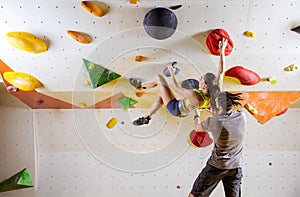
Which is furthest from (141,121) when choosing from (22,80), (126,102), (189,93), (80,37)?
(22,80)

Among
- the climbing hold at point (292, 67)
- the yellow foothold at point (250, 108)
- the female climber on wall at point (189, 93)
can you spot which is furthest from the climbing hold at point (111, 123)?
the climbing hold at point (292, 67)

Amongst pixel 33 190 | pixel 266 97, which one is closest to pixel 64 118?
pixel 33 190

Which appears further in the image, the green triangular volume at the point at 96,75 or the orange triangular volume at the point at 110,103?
the orange triangular volume at the point at 110,103

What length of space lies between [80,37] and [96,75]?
21 centimetres

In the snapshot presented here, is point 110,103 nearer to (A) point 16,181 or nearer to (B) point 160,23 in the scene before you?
(B) point 160,23

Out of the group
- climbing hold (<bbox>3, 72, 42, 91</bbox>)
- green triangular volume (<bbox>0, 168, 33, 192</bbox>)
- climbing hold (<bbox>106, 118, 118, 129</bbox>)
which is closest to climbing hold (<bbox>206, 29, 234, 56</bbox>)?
climbing hold (<bbox>106, 118, 118, 129</bbox>)

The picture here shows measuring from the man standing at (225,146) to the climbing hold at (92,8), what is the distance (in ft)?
2.10

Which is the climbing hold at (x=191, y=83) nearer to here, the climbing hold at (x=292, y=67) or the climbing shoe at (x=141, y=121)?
the climbing shoe at (x=141, y=121)

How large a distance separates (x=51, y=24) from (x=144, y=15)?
0.36 metres

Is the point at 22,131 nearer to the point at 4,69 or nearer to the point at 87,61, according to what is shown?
the point at 4,69

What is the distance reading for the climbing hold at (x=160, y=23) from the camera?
129 cm

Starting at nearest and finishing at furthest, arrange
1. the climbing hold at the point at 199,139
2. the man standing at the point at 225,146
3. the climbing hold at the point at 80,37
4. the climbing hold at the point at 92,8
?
the climbing hold at the point at 92,8, the climbing hold at the point at 80,37, the man standing at the point at 225,146, the climbing hold at the point at 199,139

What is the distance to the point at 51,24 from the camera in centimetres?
134

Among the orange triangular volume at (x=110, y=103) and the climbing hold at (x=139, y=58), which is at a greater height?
the climbing hold at (x=139, y=58)
